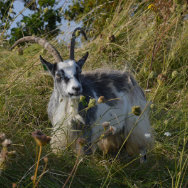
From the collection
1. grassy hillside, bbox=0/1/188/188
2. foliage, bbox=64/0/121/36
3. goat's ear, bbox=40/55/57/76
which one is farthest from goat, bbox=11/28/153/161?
foliage, bbox=64/0/121/36

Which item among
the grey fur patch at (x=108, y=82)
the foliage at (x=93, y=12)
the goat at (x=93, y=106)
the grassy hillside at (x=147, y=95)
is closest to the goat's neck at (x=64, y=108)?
the goat at (x=93, y=106)

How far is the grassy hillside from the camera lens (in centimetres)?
231

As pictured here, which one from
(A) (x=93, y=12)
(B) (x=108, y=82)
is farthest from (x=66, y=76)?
(A) (x=93, y=12)

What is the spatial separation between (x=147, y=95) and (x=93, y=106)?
1.60m

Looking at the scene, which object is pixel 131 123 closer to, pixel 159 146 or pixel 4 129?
pixel 159 146

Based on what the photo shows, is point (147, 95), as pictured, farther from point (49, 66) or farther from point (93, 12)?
point (93, 12)

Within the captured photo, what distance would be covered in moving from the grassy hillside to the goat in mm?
150

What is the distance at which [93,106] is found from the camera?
273 cm

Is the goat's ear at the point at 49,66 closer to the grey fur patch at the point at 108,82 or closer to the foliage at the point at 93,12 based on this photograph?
the grey fur patch at the point at 108,82

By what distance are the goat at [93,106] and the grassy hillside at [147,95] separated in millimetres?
150

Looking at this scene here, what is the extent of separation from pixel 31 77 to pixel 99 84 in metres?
1.21

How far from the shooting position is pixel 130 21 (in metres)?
5.07

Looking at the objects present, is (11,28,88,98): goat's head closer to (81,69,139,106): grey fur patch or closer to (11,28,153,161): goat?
(11,28,153,161): goat

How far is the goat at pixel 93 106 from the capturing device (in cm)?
279
